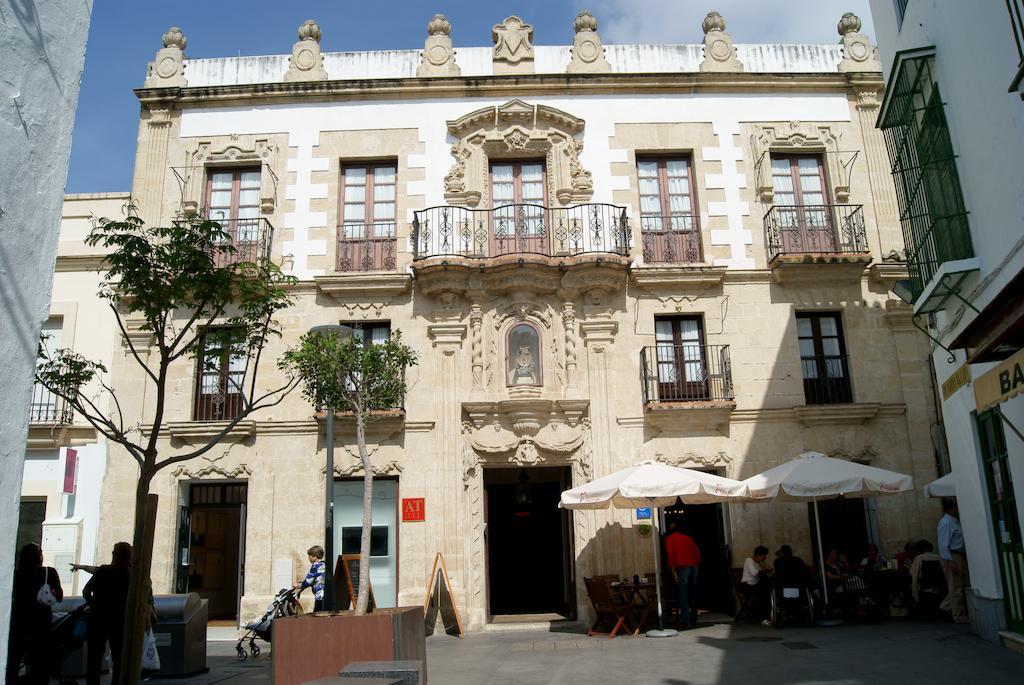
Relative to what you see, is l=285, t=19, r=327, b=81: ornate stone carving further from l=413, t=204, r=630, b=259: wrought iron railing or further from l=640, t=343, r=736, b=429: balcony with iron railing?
l=640, t=343, r=736, b=429: balcony with iron railing

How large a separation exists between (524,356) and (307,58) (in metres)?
7.87

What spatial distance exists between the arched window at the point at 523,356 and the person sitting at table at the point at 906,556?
6928 mm

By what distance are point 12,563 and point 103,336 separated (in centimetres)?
1311

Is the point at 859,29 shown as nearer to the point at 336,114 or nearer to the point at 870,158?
the point at 870,158

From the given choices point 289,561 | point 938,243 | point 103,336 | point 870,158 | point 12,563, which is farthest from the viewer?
point 870,158

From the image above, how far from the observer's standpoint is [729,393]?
15.6 meters

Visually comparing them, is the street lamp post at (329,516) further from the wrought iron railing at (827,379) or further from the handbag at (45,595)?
the wrought iron railing at (827,379)

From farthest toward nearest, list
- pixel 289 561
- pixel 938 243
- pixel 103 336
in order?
pixel 103 336 < pixel 289 561 < pixel 938 243

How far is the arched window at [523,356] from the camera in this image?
15836 millimetres

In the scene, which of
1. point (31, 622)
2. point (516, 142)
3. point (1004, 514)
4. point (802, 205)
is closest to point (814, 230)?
point (802, 205)

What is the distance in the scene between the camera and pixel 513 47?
1752cm

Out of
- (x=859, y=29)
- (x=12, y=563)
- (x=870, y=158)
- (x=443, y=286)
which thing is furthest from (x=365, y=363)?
(x=859, y=29)

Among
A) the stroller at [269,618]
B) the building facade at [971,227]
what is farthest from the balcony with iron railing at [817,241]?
the stroller at [269,618]

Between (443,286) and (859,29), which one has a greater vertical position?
(859,29)
